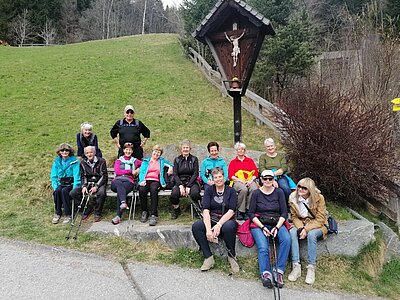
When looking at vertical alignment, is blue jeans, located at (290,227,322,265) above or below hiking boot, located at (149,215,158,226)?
below

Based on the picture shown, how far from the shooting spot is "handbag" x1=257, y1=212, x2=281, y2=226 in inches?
175

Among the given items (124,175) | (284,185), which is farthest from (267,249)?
(124,175)

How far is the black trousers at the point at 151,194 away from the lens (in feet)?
17.4

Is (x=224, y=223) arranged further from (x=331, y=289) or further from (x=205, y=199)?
(x=331, y=289)

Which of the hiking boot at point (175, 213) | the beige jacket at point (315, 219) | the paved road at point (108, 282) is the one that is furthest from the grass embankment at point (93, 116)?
the beige jacket at point (315, 219)

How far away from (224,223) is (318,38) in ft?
45.0

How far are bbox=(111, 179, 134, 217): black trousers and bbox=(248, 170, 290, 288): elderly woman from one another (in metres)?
2.05

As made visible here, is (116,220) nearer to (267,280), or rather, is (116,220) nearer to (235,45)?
(267,280)

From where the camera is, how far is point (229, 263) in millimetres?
4387

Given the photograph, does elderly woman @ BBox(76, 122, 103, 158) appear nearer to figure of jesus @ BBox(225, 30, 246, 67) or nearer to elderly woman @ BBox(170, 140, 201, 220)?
elderly woman @ BBox(170, 140, 201, 220)

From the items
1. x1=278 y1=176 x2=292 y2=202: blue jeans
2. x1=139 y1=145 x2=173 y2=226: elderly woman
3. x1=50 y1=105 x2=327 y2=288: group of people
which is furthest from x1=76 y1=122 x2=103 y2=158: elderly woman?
x1=278 y1=176 x2=292 y2=202: blue jeans

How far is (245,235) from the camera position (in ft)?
14.7

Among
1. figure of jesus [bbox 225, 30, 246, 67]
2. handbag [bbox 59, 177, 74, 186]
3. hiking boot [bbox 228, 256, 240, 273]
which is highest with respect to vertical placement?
figure of jesus [bbox 225, 30, 246, 67]

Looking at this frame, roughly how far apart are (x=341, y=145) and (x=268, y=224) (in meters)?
1.91
